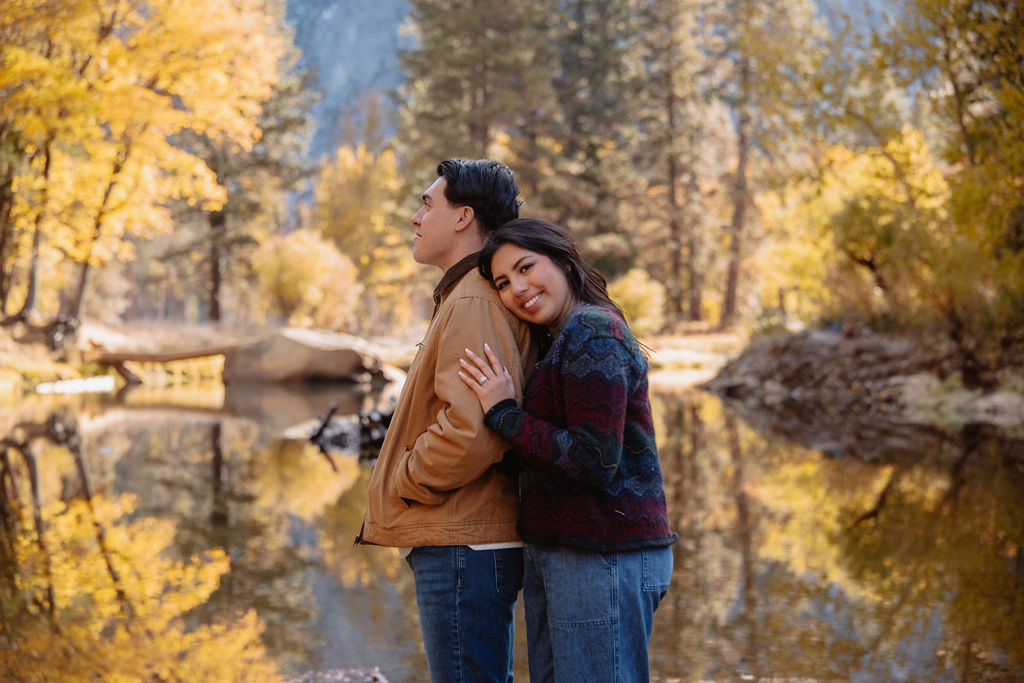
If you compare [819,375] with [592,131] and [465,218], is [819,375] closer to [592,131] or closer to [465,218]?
[465,218]

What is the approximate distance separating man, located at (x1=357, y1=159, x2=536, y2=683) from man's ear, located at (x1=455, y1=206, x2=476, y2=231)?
112 millimetres

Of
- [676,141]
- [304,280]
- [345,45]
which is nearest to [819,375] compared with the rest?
[676,141]

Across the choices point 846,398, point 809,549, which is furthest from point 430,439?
point 846,398

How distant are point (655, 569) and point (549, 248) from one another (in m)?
0.86

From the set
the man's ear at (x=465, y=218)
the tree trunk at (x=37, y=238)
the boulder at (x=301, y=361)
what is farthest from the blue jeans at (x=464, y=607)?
the boulder at (x=301, y=361)

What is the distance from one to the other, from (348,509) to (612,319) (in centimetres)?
582

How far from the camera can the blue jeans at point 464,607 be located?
2469 mm

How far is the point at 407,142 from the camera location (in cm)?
4016

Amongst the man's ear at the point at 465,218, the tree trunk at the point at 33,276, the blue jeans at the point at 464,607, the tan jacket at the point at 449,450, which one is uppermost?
the tree trunk at the point at 33,276

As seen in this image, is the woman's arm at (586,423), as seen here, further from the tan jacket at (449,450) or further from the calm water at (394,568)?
the calm water at (394,568)

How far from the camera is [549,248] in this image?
8.25 feet

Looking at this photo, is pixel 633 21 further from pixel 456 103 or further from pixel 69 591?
pixel 69 591

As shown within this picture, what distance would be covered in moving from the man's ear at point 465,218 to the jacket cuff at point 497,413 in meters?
0.55

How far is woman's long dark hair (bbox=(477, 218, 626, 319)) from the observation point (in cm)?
250
